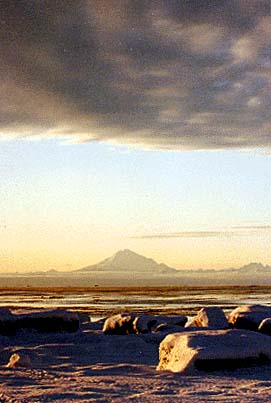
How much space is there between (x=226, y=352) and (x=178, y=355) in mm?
912

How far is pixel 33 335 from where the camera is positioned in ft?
58.2

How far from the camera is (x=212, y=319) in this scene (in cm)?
1800

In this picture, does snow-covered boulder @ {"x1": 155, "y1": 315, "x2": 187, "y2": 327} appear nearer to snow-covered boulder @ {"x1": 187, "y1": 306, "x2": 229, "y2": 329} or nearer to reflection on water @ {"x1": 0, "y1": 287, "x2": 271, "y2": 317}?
snow-covered boulder @ {"x1": 187, "y1": 306, "x2": 229, "y2": 329}

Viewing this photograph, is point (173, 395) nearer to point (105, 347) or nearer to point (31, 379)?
point (31, 379)

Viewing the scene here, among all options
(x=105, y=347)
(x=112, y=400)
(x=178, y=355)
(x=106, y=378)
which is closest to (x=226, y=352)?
(x=178, y=355)

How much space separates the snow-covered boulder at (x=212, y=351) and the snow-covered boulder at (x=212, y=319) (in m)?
5.53

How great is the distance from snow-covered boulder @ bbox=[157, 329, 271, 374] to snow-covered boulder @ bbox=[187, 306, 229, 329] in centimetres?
553

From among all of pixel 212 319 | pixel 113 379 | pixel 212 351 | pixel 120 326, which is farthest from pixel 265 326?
pixel 113 379

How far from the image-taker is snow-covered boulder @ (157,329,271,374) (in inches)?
424

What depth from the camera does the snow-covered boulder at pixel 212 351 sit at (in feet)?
35.4

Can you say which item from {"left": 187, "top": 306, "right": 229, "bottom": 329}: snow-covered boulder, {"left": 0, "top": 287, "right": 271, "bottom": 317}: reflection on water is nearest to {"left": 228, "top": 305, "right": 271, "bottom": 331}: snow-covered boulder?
{"left": 187, "top": 306, "right": 229, "bottom": 329}: snow-covered boulder

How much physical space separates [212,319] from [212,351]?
23.6 feet

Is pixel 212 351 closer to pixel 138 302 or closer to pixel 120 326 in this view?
pixel 120 326

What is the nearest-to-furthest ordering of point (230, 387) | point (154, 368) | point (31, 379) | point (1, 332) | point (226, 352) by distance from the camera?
point (230, 387) → point (31, 379) → point (226, 352) → point (154, 368) → point (1, 332)
